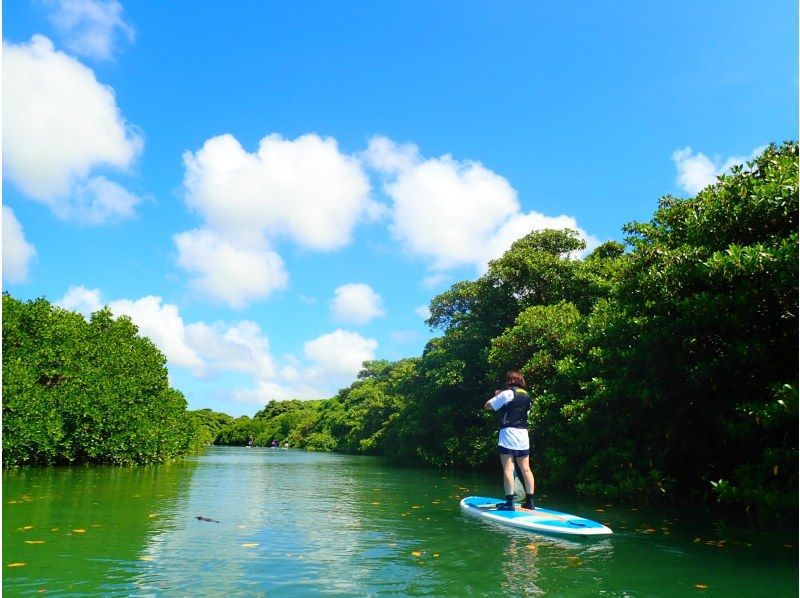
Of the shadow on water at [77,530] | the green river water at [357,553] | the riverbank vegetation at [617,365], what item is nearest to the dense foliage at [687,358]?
the riverbank vegetation at [617,365]

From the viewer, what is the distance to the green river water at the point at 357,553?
20.7 ft

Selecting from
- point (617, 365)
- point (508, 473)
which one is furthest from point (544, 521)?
point (617, 365)

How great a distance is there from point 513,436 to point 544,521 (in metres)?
1.61

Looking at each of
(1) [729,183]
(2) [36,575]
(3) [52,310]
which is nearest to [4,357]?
(3) [52,310]

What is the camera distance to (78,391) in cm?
2438

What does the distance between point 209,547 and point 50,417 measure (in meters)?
17.9

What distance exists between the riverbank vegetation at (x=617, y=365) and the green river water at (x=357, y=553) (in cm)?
157

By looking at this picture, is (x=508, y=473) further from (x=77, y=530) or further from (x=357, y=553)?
(x=77, y=530)

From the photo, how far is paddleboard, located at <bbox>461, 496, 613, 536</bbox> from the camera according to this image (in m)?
9.04

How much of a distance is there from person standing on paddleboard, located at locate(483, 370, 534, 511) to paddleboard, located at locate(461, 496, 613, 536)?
0.31 m

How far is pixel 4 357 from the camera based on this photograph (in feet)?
75.0

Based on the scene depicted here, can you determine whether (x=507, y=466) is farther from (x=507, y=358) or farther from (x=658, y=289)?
(x=507, y=358)

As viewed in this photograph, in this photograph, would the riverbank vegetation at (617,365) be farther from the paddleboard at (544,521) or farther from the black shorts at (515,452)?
the black shorts at (515,452)

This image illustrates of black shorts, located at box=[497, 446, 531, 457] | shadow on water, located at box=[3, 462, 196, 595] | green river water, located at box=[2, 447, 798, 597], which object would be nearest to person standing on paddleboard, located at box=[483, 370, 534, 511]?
black shorts, located at box=[497, 446, 531, 457]
